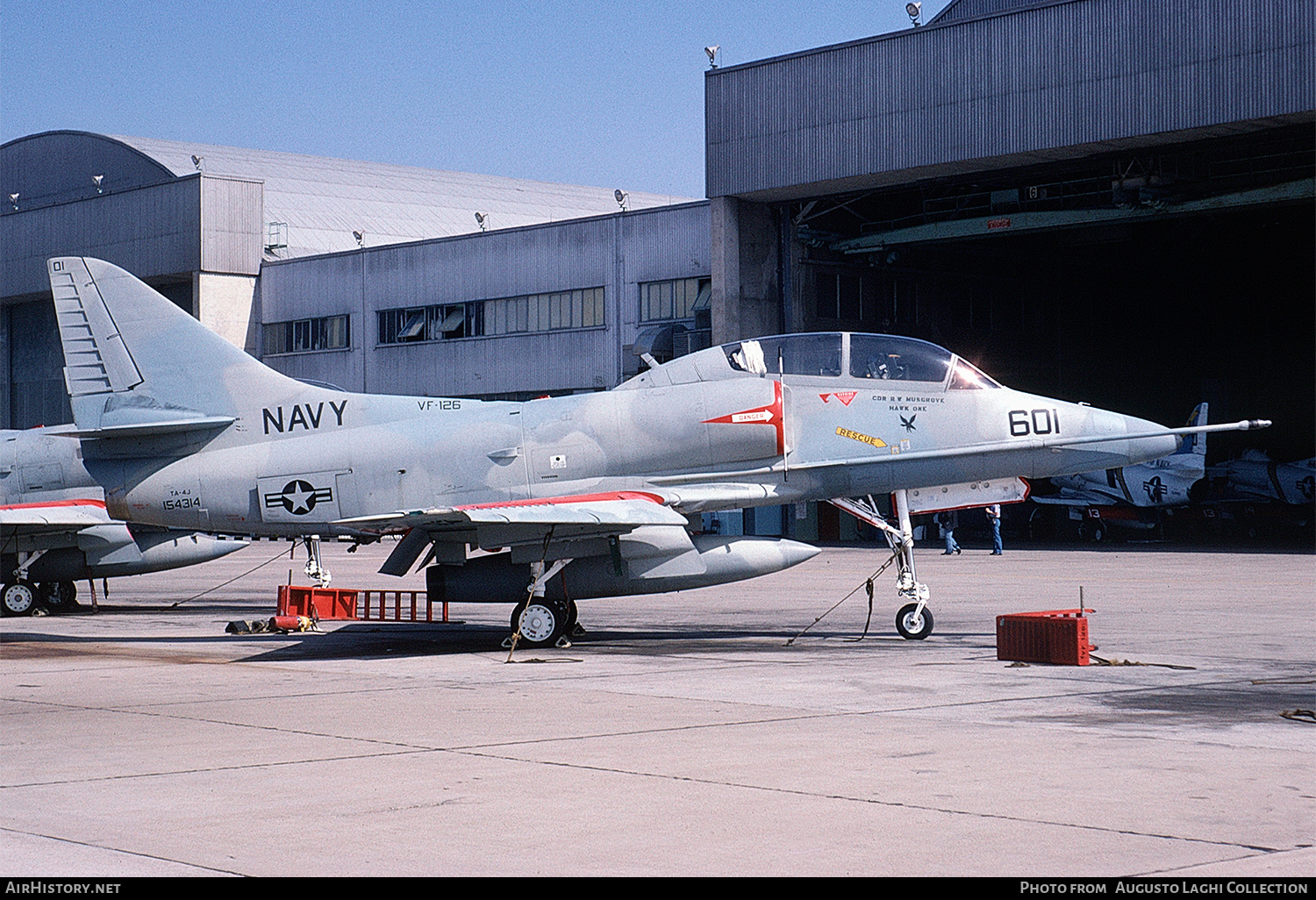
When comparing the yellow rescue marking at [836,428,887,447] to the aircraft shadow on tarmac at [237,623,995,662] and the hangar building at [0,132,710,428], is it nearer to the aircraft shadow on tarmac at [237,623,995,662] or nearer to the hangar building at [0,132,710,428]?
the aircraft shadow on tarmac at [237,623,995,662]

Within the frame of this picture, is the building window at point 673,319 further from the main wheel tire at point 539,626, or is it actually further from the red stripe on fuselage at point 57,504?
the main wheel tire at point 539,626

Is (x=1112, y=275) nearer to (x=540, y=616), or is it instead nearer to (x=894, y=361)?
(x=894, y=361)

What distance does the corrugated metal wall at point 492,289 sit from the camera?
5072 cm

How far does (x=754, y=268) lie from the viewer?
46219mm

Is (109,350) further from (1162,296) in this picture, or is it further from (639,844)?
(1162,296)

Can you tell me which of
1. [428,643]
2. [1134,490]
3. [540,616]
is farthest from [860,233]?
[540,616]

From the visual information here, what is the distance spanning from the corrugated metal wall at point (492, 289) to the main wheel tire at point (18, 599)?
2967cm

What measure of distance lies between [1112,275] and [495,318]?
961 inches

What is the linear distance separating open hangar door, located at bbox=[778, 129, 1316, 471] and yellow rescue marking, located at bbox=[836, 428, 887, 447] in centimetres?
2552

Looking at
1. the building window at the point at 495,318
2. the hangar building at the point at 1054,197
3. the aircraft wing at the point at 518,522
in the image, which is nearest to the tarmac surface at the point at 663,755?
the aircraft wing at the point at 518,522

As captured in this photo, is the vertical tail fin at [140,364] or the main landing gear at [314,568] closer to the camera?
the vertical tail fin at [140,364]

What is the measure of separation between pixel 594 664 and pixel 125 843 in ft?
26.4

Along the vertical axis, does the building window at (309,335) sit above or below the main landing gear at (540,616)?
above

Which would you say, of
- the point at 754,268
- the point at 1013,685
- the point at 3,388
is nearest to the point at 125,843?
the point at 1013,685
